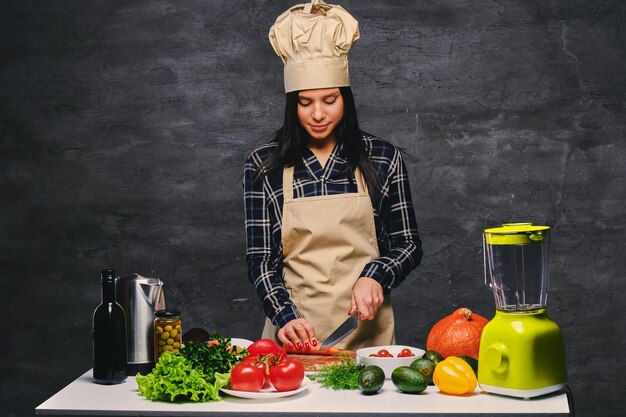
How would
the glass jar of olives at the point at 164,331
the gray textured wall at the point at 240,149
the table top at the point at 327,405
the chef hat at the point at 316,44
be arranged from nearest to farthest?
the table top at the point at 327,405
the glass jar of olives at the point at 164,331
the chef hat at the point at 316,44
the gray textured wall at the point at 240,149

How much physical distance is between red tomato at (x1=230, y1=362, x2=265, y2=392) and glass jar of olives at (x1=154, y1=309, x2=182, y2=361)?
1.22 ft

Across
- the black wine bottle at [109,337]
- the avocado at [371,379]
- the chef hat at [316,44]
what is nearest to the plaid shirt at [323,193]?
the chef hat at [316,44]

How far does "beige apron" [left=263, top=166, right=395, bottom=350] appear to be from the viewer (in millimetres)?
3260

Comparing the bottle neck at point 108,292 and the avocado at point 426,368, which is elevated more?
the bottle neck at point 108,292

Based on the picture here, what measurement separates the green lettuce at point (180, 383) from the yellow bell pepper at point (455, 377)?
1.88ft

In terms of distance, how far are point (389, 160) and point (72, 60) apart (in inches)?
99.3

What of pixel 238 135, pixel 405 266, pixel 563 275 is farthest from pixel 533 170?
pixel 405 266

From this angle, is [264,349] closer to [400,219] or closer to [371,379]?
[371,379]

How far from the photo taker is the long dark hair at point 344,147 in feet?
10.8

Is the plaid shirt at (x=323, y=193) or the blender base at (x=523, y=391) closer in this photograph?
the blender base at (x=523, y=391)

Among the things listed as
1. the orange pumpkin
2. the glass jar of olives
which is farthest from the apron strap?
the glass jar of olives

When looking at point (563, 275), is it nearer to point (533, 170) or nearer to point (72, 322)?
point (533, 170)

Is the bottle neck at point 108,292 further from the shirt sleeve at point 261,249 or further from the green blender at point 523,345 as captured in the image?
the green blender at point 523,345

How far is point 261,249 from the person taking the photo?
330cm
